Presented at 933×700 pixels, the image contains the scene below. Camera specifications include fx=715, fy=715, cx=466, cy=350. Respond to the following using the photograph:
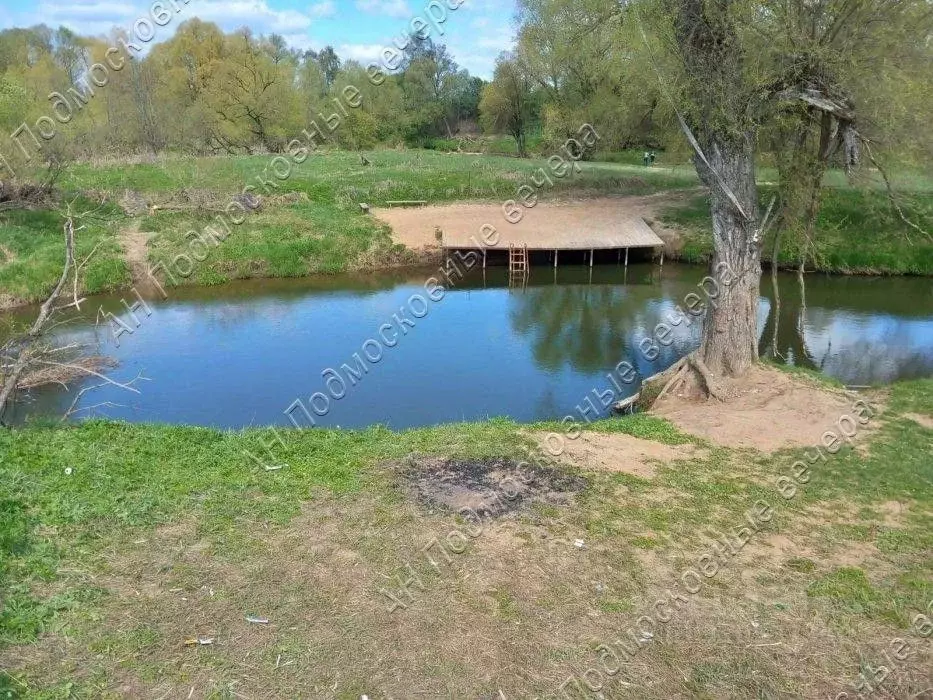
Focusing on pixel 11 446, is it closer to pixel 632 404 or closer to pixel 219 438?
pixel 219 438

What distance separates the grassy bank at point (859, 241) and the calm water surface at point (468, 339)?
2.36ft

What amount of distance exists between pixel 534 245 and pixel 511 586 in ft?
64.0

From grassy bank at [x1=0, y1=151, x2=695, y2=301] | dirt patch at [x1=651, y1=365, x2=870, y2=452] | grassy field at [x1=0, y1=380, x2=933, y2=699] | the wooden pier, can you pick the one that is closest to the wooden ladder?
the wooden pier

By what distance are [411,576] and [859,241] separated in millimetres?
23354

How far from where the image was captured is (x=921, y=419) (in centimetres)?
1098

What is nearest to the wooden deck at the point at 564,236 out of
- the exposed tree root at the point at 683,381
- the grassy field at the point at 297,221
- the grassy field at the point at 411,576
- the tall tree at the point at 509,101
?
the grassy field at the point at 297,221

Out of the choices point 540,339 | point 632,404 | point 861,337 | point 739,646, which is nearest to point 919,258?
point 861,337

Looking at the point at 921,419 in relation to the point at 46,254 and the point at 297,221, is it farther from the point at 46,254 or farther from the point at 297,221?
the point at 46,254

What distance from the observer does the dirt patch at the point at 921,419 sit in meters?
10.7

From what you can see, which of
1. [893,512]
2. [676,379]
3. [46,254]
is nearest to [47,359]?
[46,254]

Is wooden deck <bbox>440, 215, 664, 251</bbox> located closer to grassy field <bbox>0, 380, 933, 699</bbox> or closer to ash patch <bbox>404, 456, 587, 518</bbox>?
grassy field <bbox>0, 380, 933, 699</bbox>

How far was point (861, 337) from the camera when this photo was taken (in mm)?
18594

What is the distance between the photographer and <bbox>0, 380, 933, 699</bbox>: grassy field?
18.4 ft

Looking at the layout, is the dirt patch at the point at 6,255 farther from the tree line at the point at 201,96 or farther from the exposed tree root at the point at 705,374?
the exposed tree root at the point at 705,374
